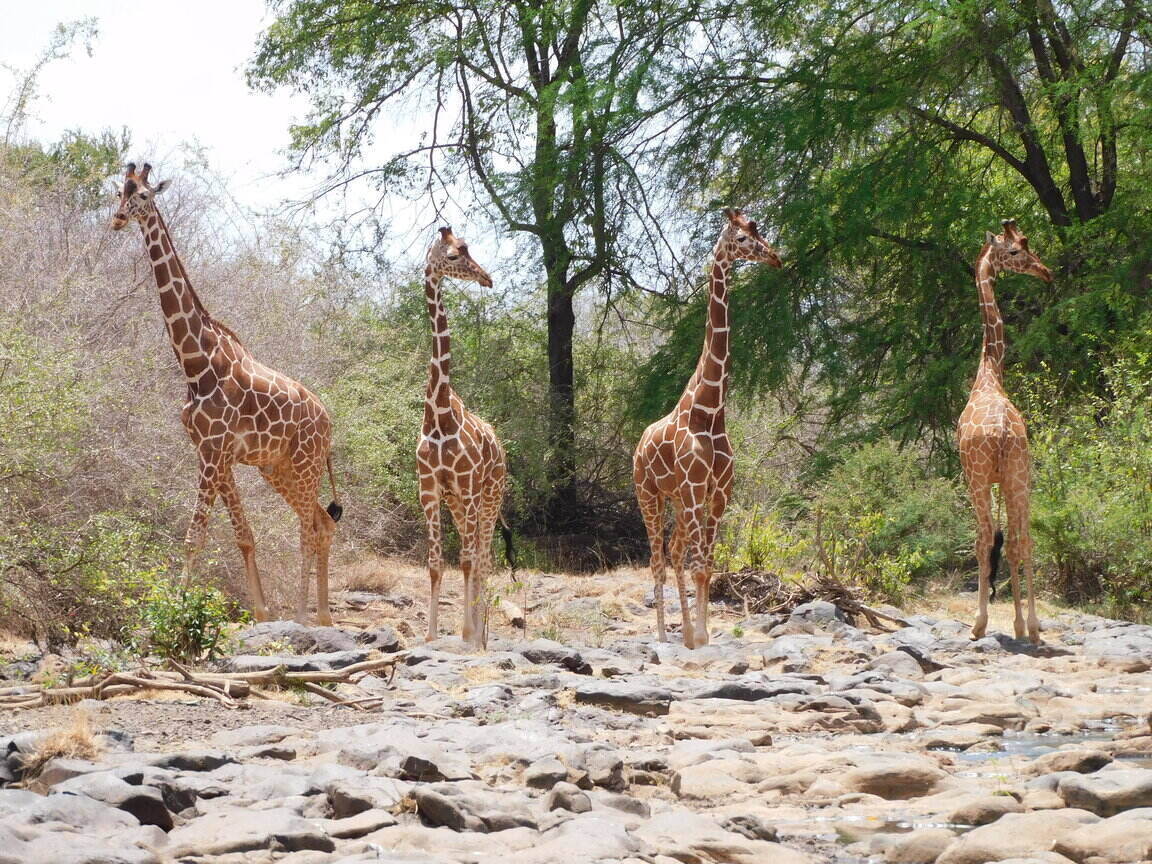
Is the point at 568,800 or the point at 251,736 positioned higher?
the point at 251,736

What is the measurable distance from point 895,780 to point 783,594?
22.7ft

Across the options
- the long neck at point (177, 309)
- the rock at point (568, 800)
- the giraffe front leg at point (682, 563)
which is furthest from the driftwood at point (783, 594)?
the rock at point (568, 800)

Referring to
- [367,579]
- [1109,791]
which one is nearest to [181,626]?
[1109,791]

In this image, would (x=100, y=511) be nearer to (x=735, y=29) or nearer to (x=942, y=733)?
(x=942, y=733)

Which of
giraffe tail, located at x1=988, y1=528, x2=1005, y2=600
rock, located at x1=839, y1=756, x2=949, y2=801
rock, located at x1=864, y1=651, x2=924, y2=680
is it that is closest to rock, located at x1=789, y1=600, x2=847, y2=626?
giraffe tail, located at x1=988, y1=528, x2=1005, y2=600

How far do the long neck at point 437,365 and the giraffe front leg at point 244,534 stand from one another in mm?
1601

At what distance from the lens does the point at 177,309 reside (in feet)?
32.4

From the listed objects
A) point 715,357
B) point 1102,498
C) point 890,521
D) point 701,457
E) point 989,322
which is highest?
point 989,322

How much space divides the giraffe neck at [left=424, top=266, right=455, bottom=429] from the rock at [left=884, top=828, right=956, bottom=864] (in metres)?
5.53

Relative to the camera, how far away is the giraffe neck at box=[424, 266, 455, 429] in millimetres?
9836

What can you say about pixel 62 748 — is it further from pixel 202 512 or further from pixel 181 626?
pixel 202 512

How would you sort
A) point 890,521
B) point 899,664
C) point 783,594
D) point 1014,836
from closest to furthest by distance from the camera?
point 1014,836 < point 899,664 < point 783,594 < point 890,521

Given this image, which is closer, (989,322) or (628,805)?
(628,805)

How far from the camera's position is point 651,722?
744 centimetres
